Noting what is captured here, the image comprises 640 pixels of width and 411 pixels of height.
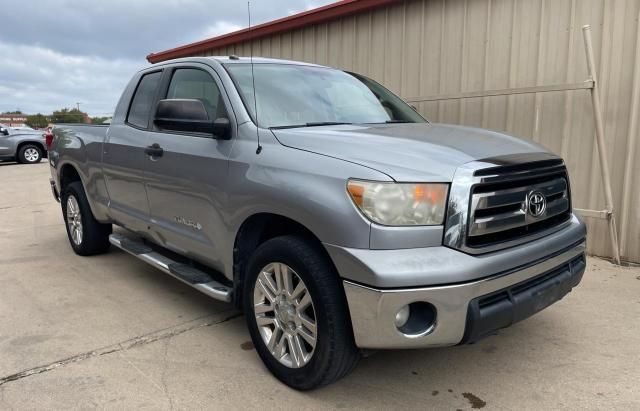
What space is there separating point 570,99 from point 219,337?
4.16 m

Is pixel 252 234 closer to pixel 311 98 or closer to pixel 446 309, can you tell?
pixel 311 98

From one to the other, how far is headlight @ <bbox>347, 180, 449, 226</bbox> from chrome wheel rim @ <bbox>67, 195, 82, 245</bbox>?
3996 millimetres

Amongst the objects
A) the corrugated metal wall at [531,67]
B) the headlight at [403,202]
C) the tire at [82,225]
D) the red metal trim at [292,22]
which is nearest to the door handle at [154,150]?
the tire at [82,225]

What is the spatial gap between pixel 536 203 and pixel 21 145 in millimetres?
19030

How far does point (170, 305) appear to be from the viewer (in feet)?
13.3

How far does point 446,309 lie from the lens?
225 centimetres

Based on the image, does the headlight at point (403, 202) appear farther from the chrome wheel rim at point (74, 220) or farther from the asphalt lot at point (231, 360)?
the chrome wheel rim at point (74, 220)

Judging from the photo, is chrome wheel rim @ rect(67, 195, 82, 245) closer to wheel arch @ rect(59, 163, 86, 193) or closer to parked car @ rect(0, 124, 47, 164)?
wheel arch @ rect(59, 163, 86, 193)

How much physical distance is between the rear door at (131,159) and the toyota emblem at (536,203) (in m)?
2.74

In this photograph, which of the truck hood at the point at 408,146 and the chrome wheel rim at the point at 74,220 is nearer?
the truck hood at the point at 408,146

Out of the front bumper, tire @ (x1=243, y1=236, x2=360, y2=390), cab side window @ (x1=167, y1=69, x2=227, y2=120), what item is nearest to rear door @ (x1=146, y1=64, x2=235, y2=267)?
cab side window @ (x1=167, y1=69, x2=227, y2=120)

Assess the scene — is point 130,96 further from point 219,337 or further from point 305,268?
point 305,268

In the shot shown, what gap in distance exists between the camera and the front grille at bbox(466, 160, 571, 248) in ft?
7.73

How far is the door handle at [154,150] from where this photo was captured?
3.68 metres
